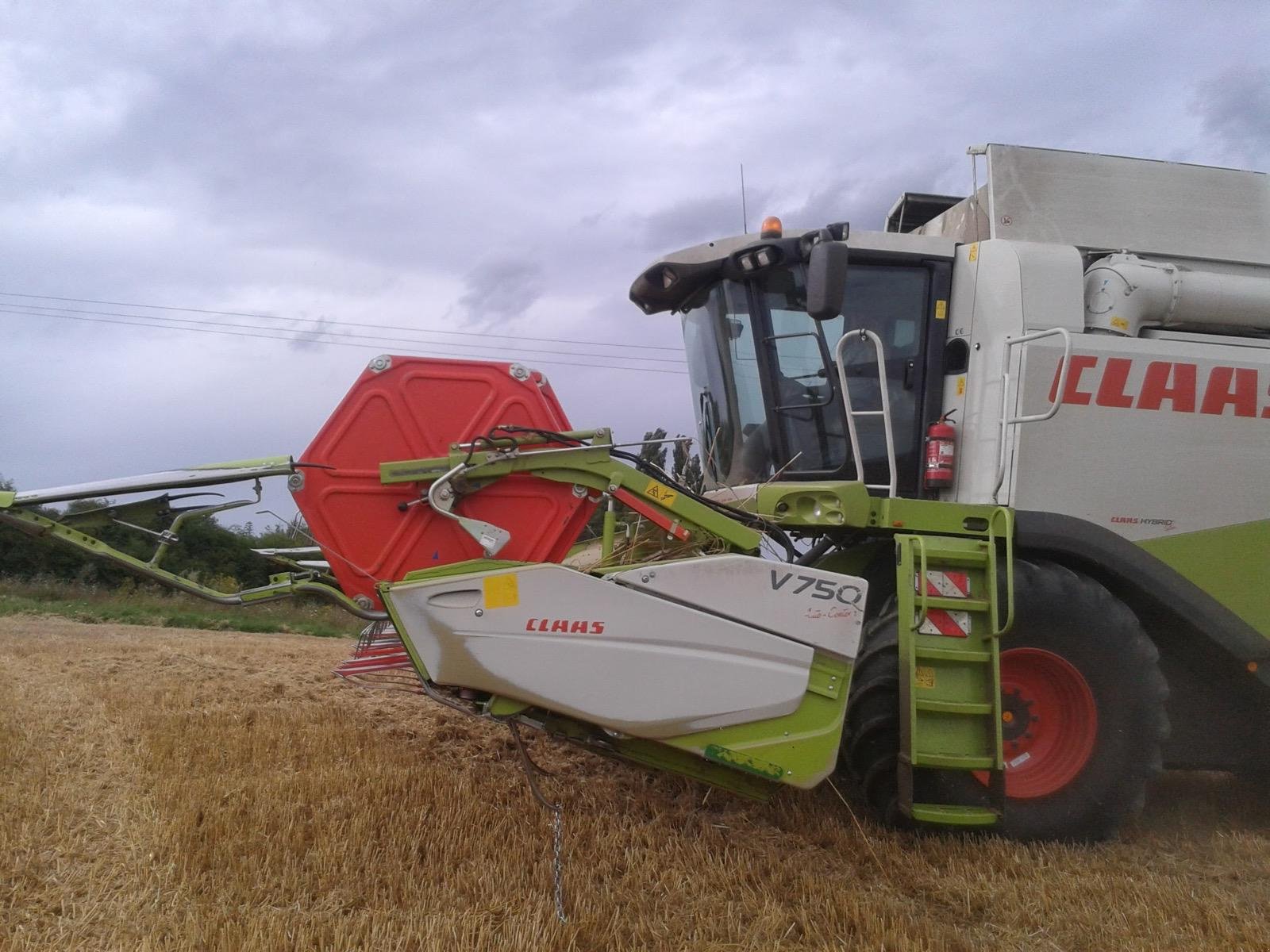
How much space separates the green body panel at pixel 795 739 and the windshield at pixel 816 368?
0.94 metres

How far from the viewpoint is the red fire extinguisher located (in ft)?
12.1

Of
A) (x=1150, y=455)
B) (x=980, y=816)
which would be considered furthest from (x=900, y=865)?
(x=1150, y=455)

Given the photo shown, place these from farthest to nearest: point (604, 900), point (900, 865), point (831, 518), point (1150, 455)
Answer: point (1150, 455) → point (831, 518) → point (900, 865) → point (604, 900)

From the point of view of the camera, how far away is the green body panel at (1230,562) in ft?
12.2

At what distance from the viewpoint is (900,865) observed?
10.2 ft

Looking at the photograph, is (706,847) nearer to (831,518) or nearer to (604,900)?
(604,900)

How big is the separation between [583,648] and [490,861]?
0.73m

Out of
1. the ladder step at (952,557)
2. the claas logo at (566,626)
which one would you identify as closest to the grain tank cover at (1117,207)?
the ladder step at (952,557)

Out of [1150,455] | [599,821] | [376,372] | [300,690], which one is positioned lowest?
[300,690]

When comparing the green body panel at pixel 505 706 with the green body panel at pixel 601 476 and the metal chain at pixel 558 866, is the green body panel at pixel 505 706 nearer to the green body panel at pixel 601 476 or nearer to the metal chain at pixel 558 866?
the metal chain at pixel 558 866

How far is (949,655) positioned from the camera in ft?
10.8

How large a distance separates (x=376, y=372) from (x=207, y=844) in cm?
163

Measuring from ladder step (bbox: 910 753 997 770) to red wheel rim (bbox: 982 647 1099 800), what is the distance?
27 centimetres

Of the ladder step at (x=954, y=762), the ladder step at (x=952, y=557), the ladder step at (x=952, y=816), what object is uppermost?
the ladder step at (x=952, y=557)
